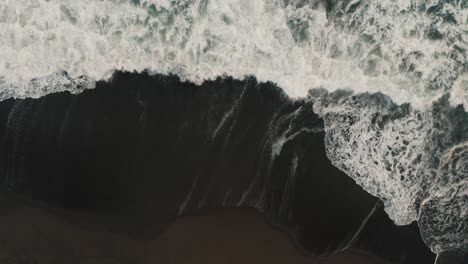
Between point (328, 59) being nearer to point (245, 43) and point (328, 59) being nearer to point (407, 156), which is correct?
point (245, 43)

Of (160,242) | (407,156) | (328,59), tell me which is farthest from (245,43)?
(160,242)

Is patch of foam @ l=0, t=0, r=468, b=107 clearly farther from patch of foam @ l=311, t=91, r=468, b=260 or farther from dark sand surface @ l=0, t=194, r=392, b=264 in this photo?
dark sand surface @ l=0, t=194, r=392, b=264

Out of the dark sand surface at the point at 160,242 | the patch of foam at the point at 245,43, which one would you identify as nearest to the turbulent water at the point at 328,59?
the patch of foam at the point at 245,43

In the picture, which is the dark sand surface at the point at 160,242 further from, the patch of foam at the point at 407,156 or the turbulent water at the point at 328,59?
the turbulent water at the point at 328,59

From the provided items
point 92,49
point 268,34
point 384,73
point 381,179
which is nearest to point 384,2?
point 384,73

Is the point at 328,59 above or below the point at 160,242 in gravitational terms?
above

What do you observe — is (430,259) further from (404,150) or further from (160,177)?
(160,177)

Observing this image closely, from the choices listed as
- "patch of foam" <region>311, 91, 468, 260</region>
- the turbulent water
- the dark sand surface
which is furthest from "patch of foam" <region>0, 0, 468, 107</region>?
the dark sand surface
